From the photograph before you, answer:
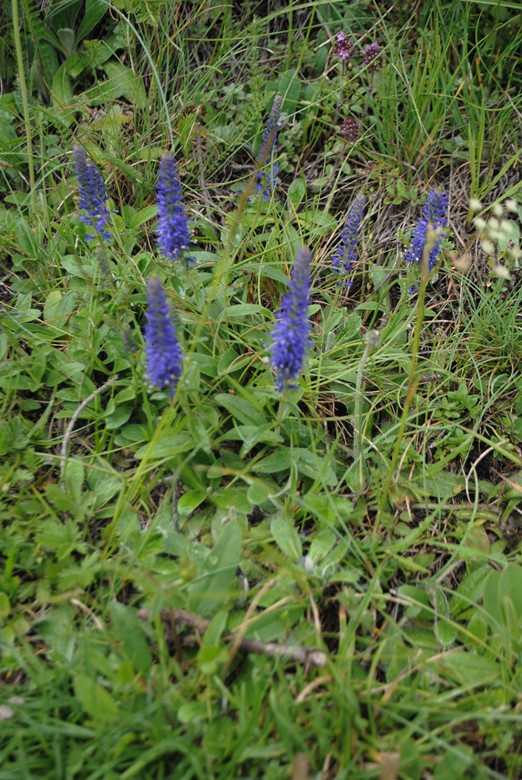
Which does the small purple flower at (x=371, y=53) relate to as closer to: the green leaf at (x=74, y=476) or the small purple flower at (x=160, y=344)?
the small purple flower at (x=160, y=344)

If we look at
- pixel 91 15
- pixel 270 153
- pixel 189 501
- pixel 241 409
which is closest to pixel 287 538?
pixel 189 501

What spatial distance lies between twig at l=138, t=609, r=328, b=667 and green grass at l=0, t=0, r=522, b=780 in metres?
0.01

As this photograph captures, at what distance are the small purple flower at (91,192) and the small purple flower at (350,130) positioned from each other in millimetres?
1561

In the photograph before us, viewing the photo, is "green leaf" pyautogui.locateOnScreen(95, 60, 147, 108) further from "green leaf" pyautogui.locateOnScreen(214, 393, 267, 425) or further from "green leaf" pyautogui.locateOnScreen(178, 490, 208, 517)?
"green leaf" pyautogui.locateOnScreen(178, 490, 208, 517)

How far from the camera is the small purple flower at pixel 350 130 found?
3.65m

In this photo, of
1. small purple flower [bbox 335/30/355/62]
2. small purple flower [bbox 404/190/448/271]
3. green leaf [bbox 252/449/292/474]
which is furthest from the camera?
small purple flower [bbox 335/30/355/62]

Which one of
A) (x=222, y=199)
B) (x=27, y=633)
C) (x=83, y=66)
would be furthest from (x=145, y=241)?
(x=27, y=633)

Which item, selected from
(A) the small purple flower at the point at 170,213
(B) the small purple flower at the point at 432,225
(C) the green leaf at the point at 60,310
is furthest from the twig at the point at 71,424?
(B) the small purple flower at the point at 432,225

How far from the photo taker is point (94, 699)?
1.87 metres

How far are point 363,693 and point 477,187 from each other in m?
2.71

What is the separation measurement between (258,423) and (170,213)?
0.92 meters

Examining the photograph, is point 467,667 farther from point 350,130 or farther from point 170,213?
point 350,130

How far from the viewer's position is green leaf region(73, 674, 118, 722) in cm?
187

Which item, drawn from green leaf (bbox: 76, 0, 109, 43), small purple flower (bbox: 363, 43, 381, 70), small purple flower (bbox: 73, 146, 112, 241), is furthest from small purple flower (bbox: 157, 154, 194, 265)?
green leaf (bbox: 76, 0, 109, 43)
